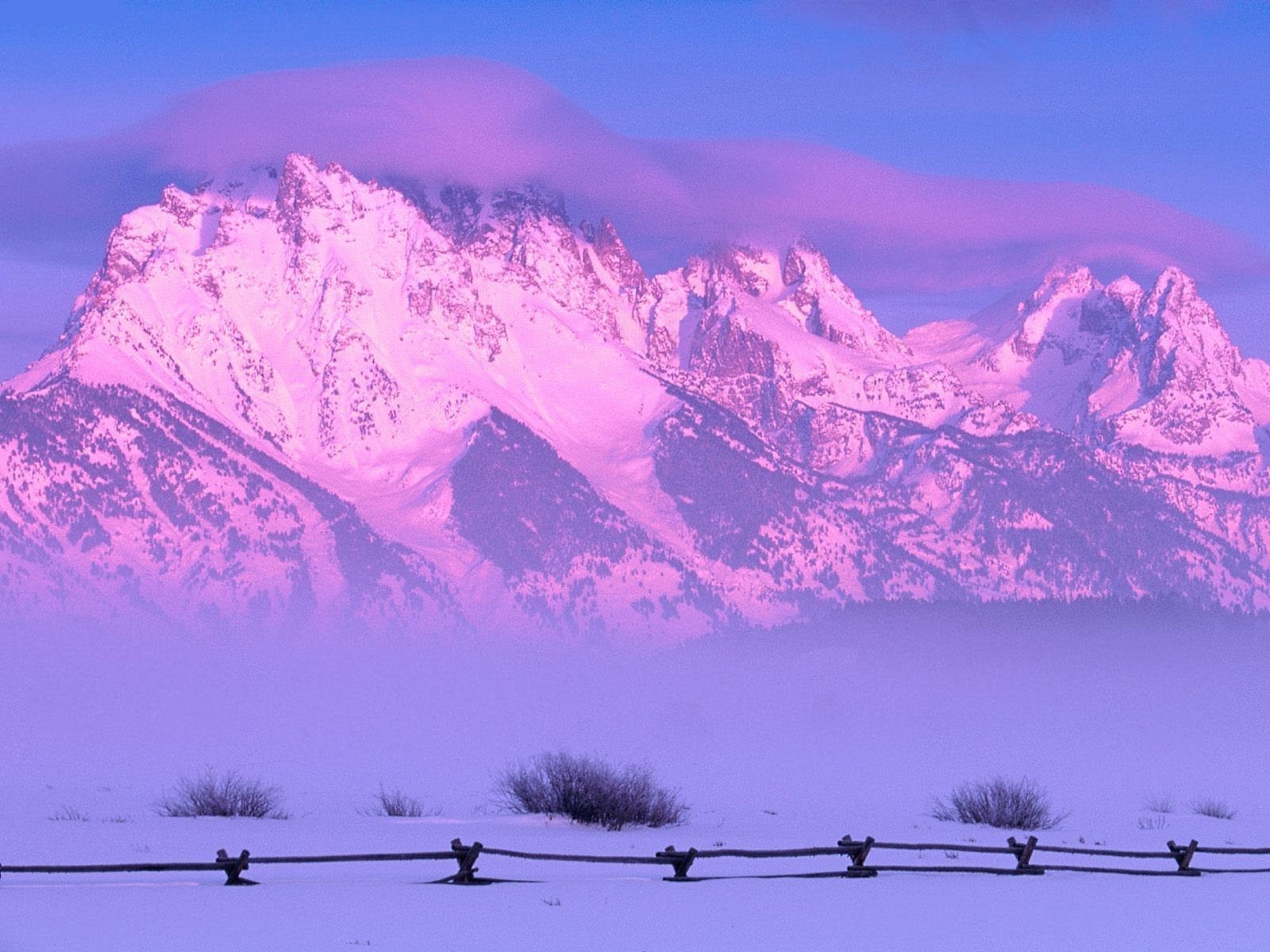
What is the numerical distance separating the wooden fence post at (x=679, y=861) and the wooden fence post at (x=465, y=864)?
289 cm

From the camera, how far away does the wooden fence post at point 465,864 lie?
103 ft

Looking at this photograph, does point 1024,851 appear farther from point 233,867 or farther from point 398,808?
point 398,808

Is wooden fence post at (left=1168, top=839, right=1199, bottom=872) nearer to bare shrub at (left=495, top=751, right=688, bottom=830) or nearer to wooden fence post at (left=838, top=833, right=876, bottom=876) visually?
wooden fence post at (left=838, top=833, right=876, bottom=876)

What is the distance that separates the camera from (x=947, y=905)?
3228 centimetres

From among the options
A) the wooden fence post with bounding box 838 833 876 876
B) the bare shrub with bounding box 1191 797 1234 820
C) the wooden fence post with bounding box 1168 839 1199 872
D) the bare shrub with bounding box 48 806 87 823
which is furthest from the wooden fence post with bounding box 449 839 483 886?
the bare shrub with bounding box 1191 797 1234 820

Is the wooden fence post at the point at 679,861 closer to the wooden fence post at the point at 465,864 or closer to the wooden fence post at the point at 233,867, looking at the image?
the wooden fence post at the point at 465,864

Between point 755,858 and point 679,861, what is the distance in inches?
167

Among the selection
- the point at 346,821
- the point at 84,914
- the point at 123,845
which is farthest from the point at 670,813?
the point at 84,914

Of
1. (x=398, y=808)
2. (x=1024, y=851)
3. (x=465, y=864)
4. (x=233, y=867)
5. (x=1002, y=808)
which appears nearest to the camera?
(x=233, y=867)

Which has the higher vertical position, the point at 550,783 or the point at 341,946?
the point at 550,783

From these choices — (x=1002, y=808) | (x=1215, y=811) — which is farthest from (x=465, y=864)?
(x=1215, y=811)

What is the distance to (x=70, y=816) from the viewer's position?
4281 cm

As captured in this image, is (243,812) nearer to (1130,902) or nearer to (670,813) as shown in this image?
(670,813)

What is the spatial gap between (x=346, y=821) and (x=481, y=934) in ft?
58.3
